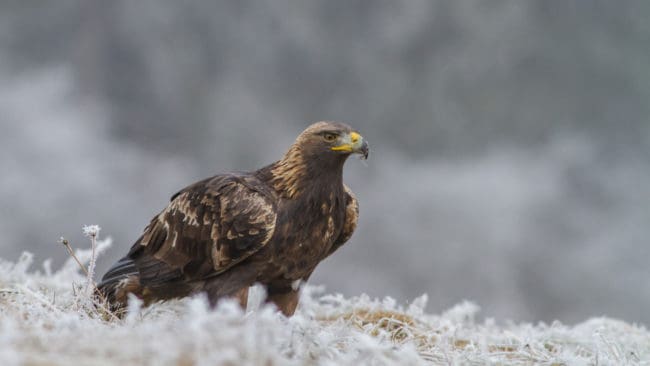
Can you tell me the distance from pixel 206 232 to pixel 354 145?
1208 mm

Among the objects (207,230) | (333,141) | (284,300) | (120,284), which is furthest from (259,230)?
(120,284)

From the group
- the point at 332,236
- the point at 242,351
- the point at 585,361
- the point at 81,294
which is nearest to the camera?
the point at 242,351

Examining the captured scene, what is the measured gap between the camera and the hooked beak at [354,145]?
4.49 m

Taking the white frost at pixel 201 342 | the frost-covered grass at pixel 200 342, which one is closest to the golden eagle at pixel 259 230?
the frost-covered grass at pixel 200 342

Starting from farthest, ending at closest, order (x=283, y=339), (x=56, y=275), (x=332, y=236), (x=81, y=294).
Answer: (x=56, y=275), (x=332, y=236), (x=81, y=294), (x=283, y=339)

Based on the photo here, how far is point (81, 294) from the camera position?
4.30m

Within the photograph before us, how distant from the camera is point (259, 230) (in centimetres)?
437

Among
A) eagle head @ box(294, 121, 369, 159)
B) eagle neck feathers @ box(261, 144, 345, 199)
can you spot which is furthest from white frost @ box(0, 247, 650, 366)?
eagle head @ box(294, 121, 369, 159)

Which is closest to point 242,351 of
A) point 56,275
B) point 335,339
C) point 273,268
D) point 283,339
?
point 283,339

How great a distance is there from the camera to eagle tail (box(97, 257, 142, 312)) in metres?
4.89

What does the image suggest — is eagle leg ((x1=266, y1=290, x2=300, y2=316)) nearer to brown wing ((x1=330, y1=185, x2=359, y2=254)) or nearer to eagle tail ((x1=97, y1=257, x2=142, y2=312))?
brown wing ((x1=330, y1=185, x2=359, y2=254))

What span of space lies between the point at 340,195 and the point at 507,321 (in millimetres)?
3015

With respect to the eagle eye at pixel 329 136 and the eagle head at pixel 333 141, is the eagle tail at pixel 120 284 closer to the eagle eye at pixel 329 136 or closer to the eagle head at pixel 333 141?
the eagle head at pixel 333 141

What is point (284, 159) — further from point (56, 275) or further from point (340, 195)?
point (56, 275)
